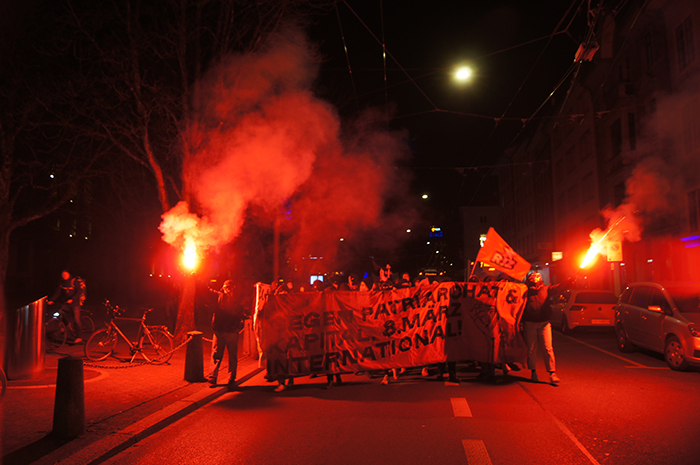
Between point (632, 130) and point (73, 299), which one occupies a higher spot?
point (632, 130)

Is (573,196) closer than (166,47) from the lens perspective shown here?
No

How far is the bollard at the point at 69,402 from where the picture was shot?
5.12m

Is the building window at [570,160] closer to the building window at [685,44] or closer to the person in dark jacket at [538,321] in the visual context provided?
the building window at [685,44]

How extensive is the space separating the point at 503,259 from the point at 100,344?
305 inches

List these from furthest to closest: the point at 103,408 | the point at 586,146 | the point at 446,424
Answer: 1. the point at 586,146
2. the point at 103,408
3. the point at 446,424

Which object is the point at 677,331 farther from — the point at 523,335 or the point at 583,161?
the point at 583,161

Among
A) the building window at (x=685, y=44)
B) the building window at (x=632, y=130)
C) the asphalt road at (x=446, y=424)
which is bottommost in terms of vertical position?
the asphalt road at (x=446, y=424)

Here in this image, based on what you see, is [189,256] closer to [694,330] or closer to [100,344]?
[100,344]

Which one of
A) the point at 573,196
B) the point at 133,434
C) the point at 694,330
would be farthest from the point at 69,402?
the point at 573,196

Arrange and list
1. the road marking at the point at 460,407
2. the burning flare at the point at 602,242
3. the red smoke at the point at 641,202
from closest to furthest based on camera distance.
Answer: the road marking at the point at 460,407, the red smoke at the point at 641,202, the burning flare at the point at 602,242

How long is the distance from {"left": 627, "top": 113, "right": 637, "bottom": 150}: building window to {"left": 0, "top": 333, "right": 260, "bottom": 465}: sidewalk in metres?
22.7

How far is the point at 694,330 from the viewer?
870 cm

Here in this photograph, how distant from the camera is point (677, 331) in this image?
29.8 ft

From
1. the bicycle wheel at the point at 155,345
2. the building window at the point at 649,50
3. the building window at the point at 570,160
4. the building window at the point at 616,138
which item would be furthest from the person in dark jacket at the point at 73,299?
the building window at the point at 570,160
